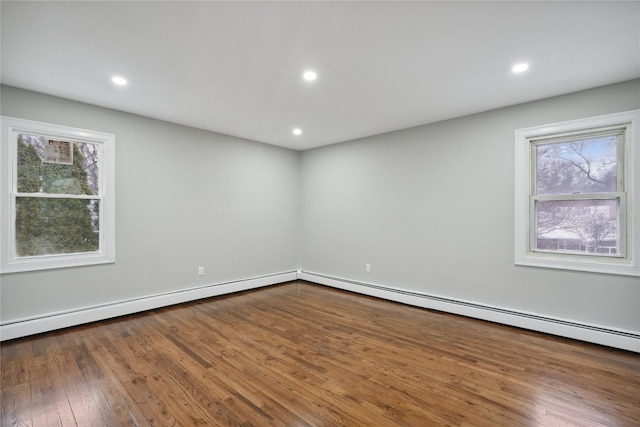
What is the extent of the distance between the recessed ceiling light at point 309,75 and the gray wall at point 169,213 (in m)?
2.39

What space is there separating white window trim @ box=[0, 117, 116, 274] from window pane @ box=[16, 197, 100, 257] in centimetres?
6

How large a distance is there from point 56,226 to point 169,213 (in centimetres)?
119

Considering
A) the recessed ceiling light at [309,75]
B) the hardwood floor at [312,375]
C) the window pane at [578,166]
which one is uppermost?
the recessed ceiling light at [309,75]

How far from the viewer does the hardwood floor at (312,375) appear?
182cm

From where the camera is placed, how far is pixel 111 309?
137 inches

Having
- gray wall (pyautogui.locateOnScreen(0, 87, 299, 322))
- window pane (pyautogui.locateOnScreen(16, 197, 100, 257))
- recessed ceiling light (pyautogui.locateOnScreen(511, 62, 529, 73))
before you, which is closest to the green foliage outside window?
window pane (pyautogui.locateOnScreen(16, 197, 100, 257))

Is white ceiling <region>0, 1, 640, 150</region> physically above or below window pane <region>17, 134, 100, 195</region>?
above

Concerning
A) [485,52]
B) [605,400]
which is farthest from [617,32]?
[605,400]

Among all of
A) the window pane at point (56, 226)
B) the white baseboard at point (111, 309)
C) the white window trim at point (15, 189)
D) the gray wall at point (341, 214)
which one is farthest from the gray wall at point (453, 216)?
the window pane at point (56, 226)

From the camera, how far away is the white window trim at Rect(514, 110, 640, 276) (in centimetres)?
271

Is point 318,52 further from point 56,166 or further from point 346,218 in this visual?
point 56,166

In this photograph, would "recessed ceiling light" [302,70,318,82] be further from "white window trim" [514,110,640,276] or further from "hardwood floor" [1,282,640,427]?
"hardwood floor" [1,282,640,427]

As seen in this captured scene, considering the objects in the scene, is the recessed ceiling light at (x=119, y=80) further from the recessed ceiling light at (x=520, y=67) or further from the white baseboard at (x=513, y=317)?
the white baseboard at (x=513, y=317)

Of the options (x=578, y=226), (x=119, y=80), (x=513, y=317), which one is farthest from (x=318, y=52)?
(x=513, y=317)
